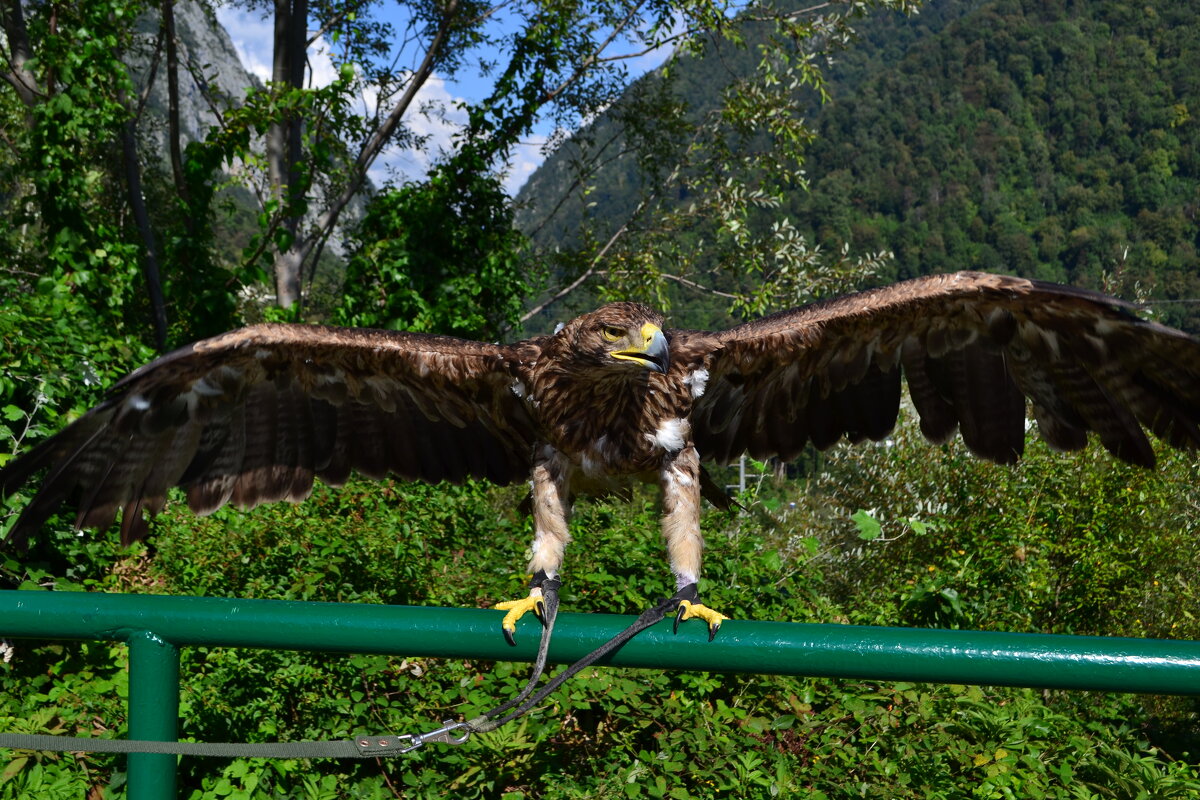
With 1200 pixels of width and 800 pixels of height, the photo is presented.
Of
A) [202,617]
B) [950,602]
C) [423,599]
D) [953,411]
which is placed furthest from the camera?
[950,602]

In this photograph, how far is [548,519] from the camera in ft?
10.3

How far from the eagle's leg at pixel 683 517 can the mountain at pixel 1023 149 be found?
4505 cm

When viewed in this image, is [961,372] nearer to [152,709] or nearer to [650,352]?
[650,352]

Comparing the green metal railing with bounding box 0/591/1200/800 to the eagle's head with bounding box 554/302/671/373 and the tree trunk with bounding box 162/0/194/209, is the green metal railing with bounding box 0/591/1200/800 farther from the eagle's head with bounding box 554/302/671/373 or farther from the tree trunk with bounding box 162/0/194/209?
the tree trunk with bounding box 162/0/194/209

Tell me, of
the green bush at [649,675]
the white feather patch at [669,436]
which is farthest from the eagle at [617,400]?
the green bush at [649,675]

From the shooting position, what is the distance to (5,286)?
20.4ft

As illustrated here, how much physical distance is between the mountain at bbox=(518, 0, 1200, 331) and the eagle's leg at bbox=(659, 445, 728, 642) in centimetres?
4505

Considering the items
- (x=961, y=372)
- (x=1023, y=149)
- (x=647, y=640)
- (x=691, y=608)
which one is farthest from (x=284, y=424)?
(x=1023, y=149)

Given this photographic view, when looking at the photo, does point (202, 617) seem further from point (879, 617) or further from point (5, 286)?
point (5, 286)

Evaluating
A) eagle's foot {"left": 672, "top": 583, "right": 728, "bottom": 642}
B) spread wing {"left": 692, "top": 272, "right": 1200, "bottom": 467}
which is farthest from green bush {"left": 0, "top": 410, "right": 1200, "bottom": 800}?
spread wing {"left": 692, "top": 272, "right": 1200, "bottom": 467}

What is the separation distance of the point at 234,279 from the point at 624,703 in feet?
20.3

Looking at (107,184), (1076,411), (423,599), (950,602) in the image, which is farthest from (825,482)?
(107,184)

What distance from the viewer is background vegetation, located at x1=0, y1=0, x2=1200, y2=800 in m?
3.80

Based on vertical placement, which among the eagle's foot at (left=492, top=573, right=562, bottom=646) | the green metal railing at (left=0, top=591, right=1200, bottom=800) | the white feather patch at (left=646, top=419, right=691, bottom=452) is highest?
the white feather patch at (left=646, top=419, right=691, bottom=452)
